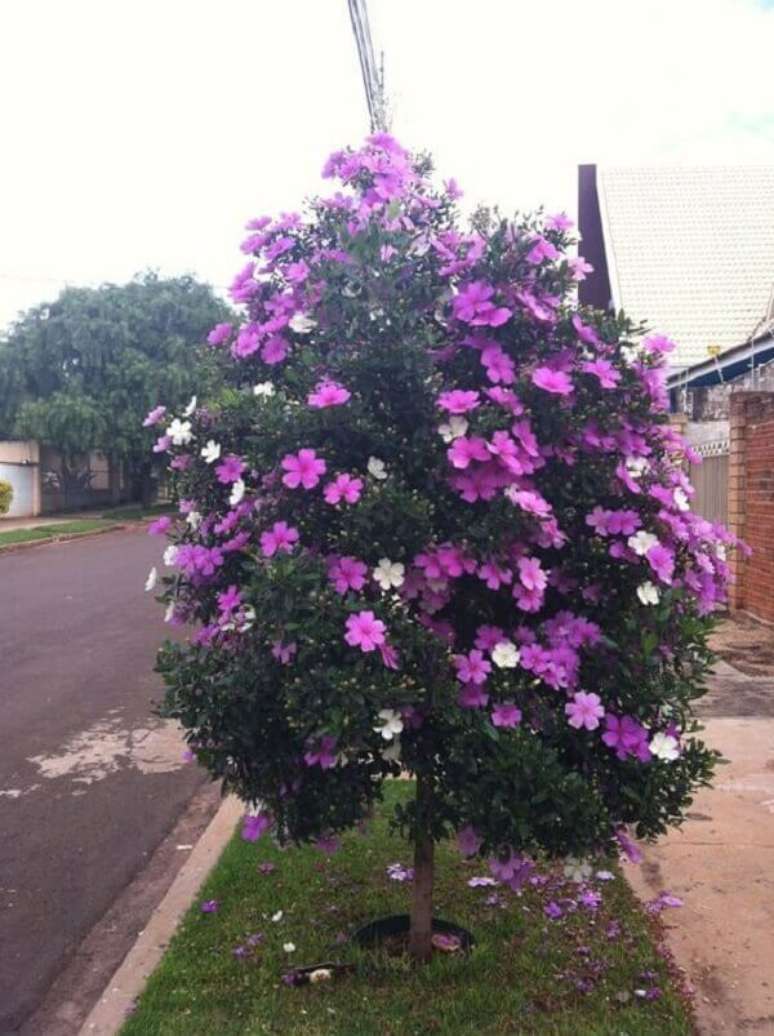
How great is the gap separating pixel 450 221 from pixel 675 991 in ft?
8.57

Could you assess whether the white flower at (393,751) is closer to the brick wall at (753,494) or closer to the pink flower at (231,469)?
the pink flower at (231,469)

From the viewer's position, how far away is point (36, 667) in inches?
389

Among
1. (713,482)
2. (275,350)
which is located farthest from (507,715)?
(713,482)

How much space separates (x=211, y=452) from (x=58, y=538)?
24.2 metres

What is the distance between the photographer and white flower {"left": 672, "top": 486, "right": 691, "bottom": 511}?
10.3ft

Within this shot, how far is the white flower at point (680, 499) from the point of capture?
3.14m

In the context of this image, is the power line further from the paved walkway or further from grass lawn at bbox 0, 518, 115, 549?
grass lawn at bbox 0, 518, 115, 549

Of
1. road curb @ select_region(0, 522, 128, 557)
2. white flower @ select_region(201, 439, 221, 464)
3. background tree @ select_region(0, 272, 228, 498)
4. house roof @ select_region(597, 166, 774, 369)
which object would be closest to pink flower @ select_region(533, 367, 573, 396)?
white flower @ select_region(201, 439, 221, 464)

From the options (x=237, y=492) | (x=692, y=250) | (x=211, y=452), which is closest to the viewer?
(x=237, y=492)

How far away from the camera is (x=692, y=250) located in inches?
906

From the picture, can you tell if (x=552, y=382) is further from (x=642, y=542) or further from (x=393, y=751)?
(x=393, y=751)

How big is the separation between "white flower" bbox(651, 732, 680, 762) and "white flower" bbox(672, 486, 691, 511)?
66 cm

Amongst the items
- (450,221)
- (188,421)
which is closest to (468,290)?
(450,221)

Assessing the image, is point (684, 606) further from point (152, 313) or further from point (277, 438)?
point (152, 313)
